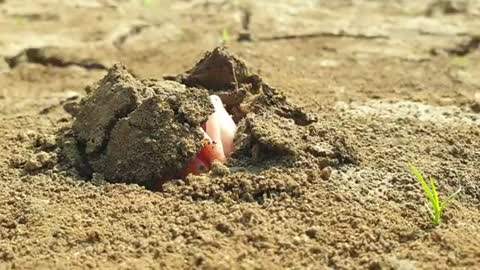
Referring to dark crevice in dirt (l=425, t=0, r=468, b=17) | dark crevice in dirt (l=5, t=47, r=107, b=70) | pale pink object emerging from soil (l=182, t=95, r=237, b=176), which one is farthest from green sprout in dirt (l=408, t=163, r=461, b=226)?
dark crevice in dirt (l=425, t=0, r=468, b=17)

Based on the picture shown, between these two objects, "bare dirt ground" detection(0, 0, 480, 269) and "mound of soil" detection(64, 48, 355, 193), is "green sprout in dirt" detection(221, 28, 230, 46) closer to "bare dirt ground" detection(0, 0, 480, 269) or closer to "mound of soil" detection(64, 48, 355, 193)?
"bare dirt ground" detection(0, 0, 480, 269)

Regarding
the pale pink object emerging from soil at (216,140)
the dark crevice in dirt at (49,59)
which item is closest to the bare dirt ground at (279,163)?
the dark crevice in dirt at (49,59)

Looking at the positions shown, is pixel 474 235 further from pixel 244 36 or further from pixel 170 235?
pixel 244 36

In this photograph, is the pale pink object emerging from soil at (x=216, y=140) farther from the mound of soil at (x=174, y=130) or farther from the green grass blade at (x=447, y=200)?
the green grass blade at (x=447, y=200)

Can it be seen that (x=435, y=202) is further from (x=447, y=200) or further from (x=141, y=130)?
(x=141, y=130)

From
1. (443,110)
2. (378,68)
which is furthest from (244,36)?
(443,110)

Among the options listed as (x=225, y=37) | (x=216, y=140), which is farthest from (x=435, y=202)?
(x=225, y=37)
